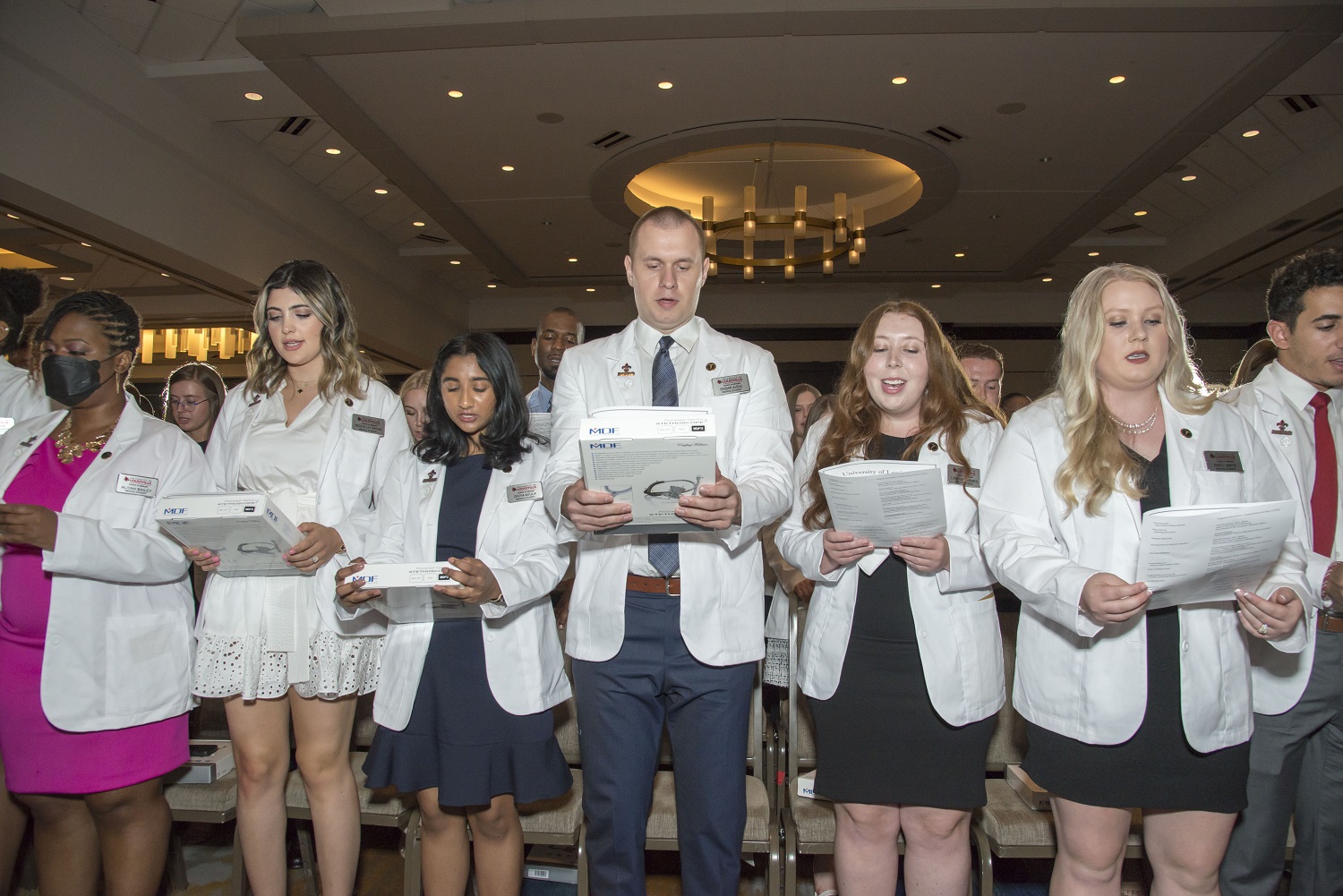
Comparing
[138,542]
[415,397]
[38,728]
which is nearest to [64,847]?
[38,728]

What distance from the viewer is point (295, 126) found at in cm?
797

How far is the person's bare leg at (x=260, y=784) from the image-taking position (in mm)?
2389

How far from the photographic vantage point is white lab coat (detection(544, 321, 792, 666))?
6.84 feet

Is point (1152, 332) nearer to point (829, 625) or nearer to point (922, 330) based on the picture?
point (922, 330)

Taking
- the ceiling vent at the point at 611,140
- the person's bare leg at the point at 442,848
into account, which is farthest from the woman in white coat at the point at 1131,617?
the ceiling vent at the point at 611,140

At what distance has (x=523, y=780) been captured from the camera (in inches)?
90.0

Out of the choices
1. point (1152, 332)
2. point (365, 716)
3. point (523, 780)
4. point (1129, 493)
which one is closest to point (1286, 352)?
point (1152, 332)

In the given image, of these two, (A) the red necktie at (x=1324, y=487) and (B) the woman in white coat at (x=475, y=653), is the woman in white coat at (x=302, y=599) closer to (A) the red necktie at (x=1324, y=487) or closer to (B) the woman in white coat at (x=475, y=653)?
(B) the woman in white coat at (x=475, y=653)

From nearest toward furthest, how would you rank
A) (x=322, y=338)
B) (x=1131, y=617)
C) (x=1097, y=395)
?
(x=1131, y=617), (x=1097, y=395), (x=322, y=338)

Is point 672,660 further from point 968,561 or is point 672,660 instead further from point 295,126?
point 295,126

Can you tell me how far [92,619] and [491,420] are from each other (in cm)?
120

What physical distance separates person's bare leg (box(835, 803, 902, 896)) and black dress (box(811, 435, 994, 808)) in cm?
7

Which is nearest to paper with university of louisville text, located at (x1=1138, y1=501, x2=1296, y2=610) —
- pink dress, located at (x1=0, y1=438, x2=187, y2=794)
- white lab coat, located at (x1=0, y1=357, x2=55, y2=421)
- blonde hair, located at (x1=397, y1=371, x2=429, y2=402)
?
pink dress, located at (x1=0, y1=438, x2=187, y2=794)

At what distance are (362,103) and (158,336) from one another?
255 inches
